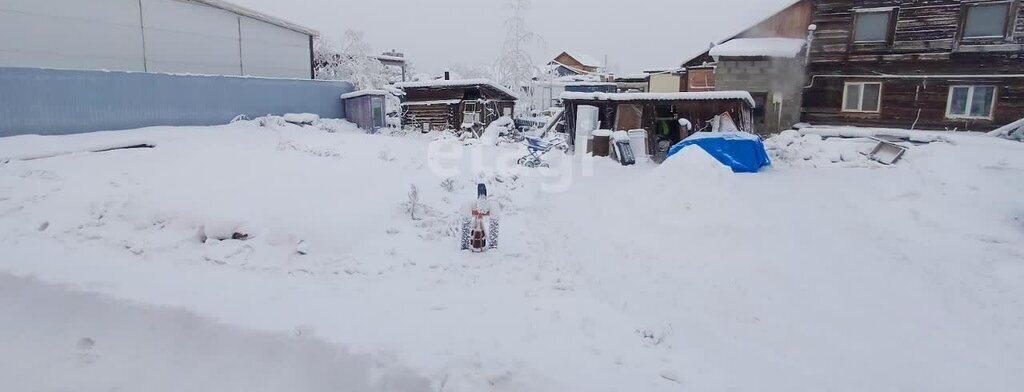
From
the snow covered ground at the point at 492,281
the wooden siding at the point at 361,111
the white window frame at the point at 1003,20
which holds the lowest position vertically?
the snow covered ground at the point at 492,281

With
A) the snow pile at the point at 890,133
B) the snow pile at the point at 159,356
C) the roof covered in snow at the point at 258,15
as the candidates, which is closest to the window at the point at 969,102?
the snow pile at the point at 890,133

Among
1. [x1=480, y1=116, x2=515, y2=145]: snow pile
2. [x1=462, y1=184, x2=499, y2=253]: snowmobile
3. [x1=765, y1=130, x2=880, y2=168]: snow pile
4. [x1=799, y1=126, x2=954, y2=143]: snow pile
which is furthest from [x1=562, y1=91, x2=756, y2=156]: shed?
[x1=462, y1=184, x2=499, y2=253]: snowmobile

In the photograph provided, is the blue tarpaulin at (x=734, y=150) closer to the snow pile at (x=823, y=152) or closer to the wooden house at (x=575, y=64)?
the snow pile at (x=823, y=152)

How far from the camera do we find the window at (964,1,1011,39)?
16391 millimetres

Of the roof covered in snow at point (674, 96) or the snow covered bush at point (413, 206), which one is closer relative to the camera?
the snow covered bush at point (413, 206)

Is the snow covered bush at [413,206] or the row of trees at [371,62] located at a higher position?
the row of trees at [371,62]

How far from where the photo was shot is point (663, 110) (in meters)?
16.8

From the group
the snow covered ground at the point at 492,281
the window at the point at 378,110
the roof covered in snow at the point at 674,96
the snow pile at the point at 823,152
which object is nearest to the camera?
the snow covered ground at the point at 492,281

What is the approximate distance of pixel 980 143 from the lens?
43.3 ft

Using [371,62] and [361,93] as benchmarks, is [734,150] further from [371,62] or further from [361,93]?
[371,62]

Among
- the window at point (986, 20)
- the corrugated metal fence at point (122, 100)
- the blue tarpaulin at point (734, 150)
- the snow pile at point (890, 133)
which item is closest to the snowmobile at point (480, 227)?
the blue tarpaulin at point (734, 150)

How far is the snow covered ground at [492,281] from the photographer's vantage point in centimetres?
362

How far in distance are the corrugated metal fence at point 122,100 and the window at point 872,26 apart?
21238 mm

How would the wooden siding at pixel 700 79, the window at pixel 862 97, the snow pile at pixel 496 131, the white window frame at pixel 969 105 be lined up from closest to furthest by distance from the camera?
1. the white window frame at pixel 969 105
2. the window at pixel 862 97
3. the snow pile at pixel 496 131
4. the wooden siding at pixel 700 79
